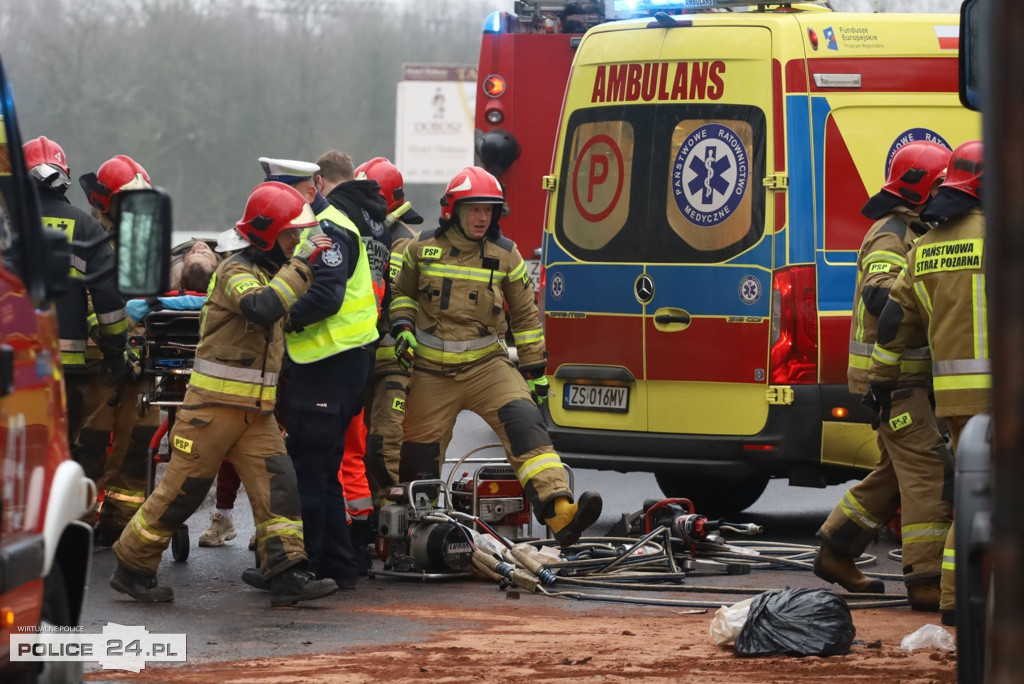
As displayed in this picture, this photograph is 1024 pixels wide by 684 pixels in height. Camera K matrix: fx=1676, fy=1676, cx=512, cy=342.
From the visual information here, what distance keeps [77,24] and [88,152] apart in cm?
341

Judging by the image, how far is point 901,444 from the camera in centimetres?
725

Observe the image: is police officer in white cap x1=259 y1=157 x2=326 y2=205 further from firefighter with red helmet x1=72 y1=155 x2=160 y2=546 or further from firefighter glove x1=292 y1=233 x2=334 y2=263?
firefighter with red helmet x1=72 y1=155 x2=160 y2=546

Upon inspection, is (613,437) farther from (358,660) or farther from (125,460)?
(358,660)

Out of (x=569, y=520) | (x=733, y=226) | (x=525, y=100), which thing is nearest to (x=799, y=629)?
(x=569, y=520)

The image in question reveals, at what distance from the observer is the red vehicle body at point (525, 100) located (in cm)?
1229

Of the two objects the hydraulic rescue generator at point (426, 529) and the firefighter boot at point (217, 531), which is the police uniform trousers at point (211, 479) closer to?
the hydraulic rescue generator at point (426, 529)

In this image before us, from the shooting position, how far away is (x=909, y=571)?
721 cm

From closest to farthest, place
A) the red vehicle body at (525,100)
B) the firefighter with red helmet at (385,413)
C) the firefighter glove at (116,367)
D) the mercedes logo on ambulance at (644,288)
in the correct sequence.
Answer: the firefighter with red helmet at (385,413)
the firefighter glove at (116,367)
the mercedes logo on ambulance at (644,288)
the red vehicle body at (525,100)

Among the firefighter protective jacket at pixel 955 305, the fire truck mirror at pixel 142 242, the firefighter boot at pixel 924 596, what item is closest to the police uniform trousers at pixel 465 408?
the firefighter boot at pixel 924 596

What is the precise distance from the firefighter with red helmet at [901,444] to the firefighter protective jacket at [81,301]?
3640 mm

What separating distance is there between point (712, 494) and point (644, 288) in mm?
1776

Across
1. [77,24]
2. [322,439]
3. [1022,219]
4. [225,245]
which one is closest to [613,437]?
[322,439]

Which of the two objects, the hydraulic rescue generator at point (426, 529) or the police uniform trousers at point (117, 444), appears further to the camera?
the police uniform trousers at point (117, 444)

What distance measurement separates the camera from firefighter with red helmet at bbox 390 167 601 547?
27.6 ft
